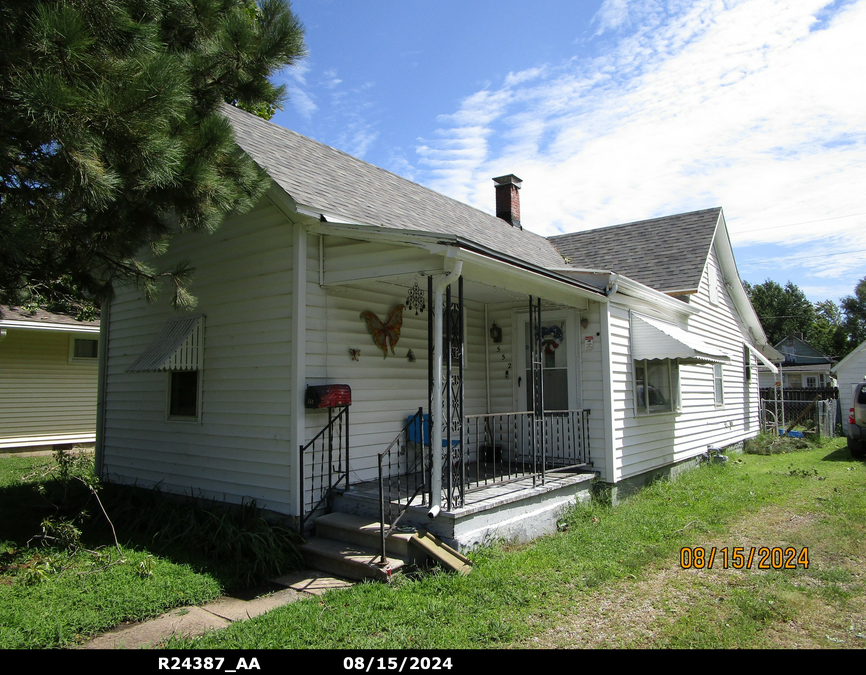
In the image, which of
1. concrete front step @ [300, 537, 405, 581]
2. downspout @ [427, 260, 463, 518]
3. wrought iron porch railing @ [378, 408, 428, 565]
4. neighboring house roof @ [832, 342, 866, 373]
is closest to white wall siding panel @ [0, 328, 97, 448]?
wrought iron porch railing @ [378, 408, 428, 565]

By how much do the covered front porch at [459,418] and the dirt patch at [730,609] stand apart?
1.64 metres

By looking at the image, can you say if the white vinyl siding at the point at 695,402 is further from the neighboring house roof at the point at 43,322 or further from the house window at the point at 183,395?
the neighboring house roof at the point at 43,322

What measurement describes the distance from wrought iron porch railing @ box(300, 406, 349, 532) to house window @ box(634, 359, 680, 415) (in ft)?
16.7

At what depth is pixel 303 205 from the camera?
6.29 m

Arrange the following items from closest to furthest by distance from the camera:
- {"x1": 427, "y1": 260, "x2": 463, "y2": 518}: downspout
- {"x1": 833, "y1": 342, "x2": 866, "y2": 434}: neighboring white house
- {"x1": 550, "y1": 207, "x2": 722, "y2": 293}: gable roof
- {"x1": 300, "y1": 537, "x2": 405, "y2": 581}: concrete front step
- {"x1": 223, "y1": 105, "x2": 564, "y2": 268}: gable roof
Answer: {"x1": 300, "y1": 537, "x2": 405, "y2": 581}: concrete front step
{"x1": 427, "y1": 260, "x2": 463, "y2": 518}: downspout
{"x1": 223, "y1": 105, "x2": 564, "y2": 268}: gable roof
{"x1": 550, "y1": 207, "x2": 722, "y2": 293}: gable roof
{"x1": 833, "y1": 342, "x2": 866, "y2": 434}: neighboring white house

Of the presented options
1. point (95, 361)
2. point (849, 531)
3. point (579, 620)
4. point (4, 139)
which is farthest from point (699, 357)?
point (95, 361)

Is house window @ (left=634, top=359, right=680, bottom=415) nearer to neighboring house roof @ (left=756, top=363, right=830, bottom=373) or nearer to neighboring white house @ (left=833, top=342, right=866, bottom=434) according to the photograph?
neighboring white house @ (left=833, top=342, right=866, bottom=434)

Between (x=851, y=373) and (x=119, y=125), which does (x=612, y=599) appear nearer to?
(x=119, y=125)

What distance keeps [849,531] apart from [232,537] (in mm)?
7057

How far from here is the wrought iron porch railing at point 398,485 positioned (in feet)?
18.2

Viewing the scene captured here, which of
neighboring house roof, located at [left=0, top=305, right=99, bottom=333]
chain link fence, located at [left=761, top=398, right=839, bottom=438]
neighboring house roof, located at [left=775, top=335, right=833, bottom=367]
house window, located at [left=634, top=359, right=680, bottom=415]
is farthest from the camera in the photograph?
neighboring house roof, located at [left=775, top=335, right=833, bottom=367]

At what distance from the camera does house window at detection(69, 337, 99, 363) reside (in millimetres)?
15656

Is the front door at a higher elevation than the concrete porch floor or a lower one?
higher
